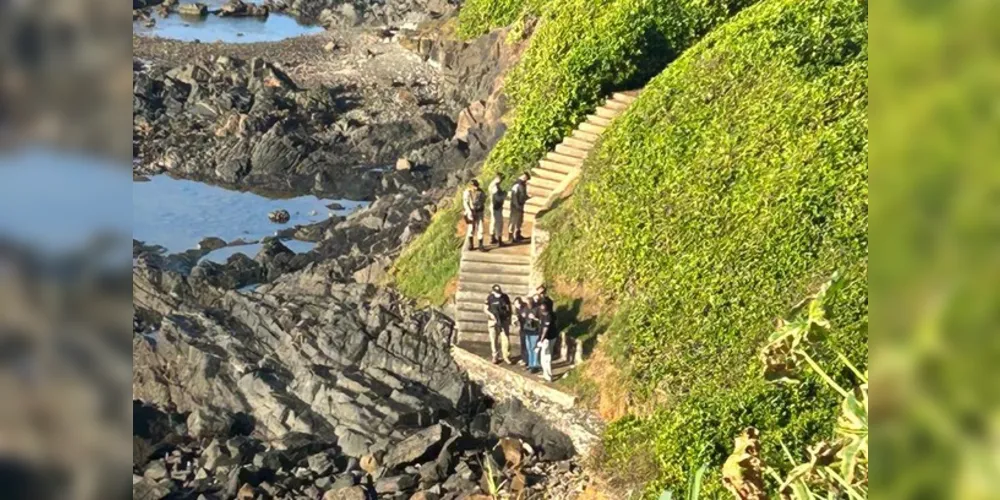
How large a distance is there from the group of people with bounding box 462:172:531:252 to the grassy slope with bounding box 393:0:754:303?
6.92 feet

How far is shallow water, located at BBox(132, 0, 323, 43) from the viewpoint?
62281 millimetres

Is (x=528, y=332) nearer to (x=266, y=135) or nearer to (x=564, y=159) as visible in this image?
(x=564, y=159)

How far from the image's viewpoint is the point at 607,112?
76.9ft

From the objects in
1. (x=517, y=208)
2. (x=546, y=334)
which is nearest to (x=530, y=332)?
(x=546, y=334)

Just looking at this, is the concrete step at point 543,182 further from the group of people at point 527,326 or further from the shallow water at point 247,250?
the shallow water at point 247,250

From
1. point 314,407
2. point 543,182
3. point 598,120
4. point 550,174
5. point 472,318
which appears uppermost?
point 598,120

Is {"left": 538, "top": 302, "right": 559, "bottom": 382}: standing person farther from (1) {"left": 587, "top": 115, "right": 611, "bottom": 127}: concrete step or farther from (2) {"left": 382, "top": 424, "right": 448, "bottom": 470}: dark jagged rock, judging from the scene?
(1) {"left": 587, "top": 115, "right": 611, "bottom": 127}: concrete step

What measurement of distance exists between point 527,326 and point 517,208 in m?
3.81

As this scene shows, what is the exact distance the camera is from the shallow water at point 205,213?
1348 inches

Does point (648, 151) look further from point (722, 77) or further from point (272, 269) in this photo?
point (272, 269)

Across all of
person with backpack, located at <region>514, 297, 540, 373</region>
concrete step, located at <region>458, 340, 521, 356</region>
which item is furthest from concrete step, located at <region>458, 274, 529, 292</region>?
person with backpack, located at <region>514, 297, 540, 373</region>

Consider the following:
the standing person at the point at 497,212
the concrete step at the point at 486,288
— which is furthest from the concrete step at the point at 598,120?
the concrete step at the point at 486,288

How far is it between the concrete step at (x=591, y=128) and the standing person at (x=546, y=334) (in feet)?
19.8
